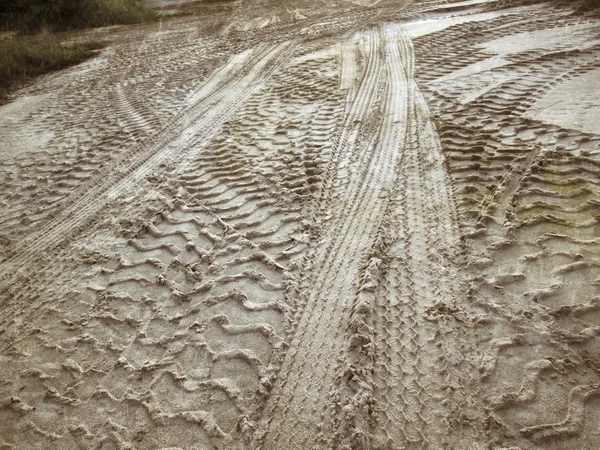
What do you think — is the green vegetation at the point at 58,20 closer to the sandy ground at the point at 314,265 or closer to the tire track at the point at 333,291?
the sandy ground at the point at 314,265

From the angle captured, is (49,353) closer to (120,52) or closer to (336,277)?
(336,277)

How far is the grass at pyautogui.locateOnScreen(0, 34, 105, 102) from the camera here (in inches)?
278

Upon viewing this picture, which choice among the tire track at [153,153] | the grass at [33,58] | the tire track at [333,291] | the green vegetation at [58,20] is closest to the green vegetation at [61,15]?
the green vegetation at [58,20]

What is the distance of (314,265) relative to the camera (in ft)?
9.16

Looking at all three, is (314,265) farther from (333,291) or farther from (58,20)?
(58,20)

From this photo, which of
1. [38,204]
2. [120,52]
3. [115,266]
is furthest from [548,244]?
[120,52]

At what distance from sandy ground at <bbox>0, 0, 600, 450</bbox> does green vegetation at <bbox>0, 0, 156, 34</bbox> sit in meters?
6.29

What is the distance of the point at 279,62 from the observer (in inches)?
268

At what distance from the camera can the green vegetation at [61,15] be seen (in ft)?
33.0

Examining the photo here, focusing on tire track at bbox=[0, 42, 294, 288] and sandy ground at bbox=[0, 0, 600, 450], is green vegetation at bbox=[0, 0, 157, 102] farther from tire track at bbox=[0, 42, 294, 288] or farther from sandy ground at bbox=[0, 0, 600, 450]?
Result: tire track at bbox=[0, 42, 294, 288]

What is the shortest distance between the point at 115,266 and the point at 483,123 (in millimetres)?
4194

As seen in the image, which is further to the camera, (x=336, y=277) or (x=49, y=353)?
(x=336, y=277)

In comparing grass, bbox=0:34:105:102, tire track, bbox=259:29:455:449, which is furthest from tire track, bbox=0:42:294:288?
grass, bbox=0:34:105:102

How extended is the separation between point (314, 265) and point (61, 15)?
11.9 metres
